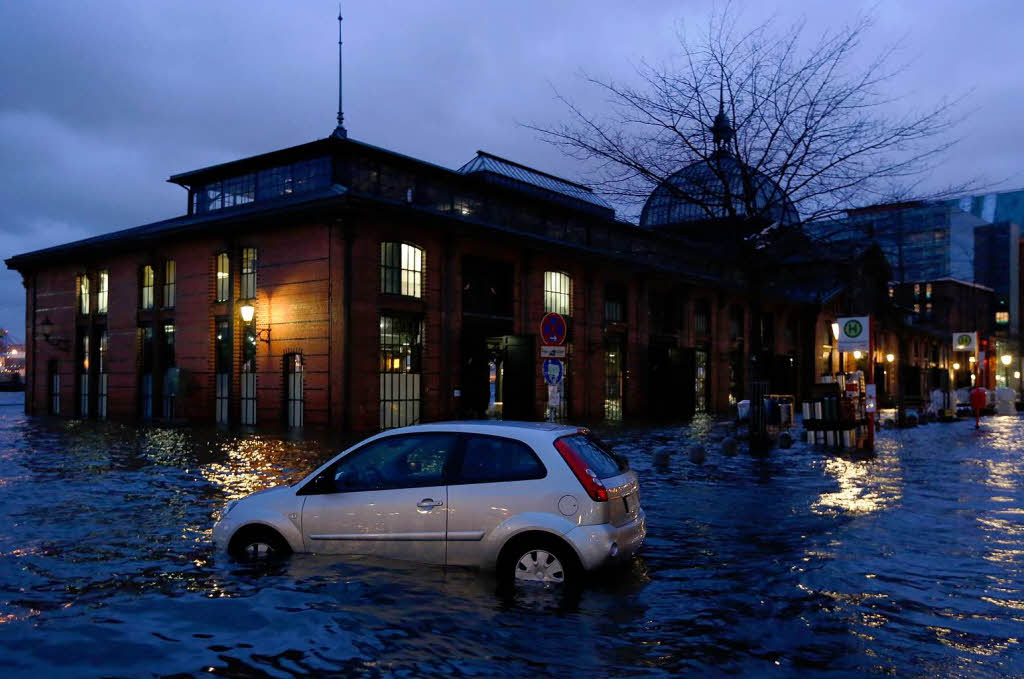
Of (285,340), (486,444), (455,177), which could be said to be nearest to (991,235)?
(455,177)

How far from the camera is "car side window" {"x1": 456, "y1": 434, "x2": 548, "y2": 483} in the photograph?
21.5 feet

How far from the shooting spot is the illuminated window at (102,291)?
1284 inches

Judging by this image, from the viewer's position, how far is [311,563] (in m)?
7.00

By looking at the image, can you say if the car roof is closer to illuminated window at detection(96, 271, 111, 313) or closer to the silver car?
the silver car

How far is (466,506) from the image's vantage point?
→ 6621 millimetres

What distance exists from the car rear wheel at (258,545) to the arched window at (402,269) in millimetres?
17282

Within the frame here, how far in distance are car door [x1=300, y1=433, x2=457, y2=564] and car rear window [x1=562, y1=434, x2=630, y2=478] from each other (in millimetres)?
1066

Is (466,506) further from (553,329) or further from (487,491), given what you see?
Answer: (553,329)

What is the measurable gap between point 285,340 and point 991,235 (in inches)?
4019

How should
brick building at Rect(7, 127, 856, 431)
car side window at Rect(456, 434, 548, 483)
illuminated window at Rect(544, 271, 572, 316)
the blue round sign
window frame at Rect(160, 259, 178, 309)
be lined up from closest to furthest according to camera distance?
car side window at Rect(456, 434, 548, 483) < the blue round sign < brick building at Rect(7, 127, 856, 431) < window frame at Rect(160, 259, 178, 309) < illuminated window at Rect(544, 271, 572, 316)

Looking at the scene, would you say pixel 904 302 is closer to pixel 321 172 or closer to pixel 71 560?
pixel 321 172

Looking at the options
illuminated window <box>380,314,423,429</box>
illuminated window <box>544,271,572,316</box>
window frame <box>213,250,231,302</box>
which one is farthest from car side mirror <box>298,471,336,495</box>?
illuminated window <box>544,271,572,316</box>

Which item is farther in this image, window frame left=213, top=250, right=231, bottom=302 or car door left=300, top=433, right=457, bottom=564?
window frame left=213, top=250, right=231, bottom=302

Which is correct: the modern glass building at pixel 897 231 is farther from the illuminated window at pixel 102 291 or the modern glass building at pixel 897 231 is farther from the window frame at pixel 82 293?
the window frame at pixel 82 293
